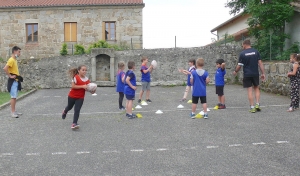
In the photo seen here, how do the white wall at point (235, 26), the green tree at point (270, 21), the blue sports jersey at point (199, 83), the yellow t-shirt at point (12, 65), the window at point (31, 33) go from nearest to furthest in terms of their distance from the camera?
the blue sports jersey at point (199, 83), the yellow t-shirt at point (12, 65), the green tree at point (270, 21), the window at point (31, 33), the white wall at point (235, 26)

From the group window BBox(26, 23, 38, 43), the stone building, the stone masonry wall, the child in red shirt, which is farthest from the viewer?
window BBox(26, 23, 38, 43)

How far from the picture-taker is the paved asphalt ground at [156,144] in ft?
16.0

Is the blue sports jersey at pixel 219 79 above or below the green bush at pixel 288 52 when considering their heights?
below

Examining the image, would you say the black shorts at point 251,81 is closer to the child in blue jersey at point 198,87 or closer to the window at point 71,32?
the child in blue jersey at point 198,87

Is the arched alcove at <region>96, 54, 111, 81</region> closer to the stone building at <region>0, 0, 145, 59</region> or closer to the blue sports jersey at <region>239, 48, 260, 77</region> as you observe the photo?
the stone building at <region>0, 0, 145, 59</region>

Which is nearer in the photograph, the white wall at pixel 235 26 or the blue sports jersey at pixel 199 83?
the blue sports jersey at pixel 199 83

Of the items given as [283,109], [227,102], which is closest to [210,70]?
[227,102]

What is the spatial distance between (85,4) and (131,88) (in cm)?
1818

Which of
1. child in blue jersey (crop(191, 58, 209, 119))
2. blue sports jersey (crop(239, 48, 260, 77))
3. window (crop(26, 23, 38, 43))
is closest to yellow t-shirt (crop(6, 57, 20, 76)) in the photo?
child in blue jersey (crop(191, 58, 209, 119))

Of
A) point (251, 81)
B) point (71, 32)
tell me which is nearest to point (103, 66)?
point (71, 32)

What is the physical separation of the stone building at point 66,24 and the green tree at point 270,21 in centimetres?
1037

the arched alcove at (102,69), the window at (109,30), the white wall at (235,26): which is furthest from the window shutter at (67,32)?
the white wall at (235,26)

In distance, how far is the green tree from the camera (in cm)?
1644

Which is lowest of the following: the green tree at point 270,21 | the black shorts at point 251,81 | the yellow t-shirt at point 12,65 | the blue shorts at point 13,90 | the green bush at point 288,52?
the blue shorts at point 13,90
